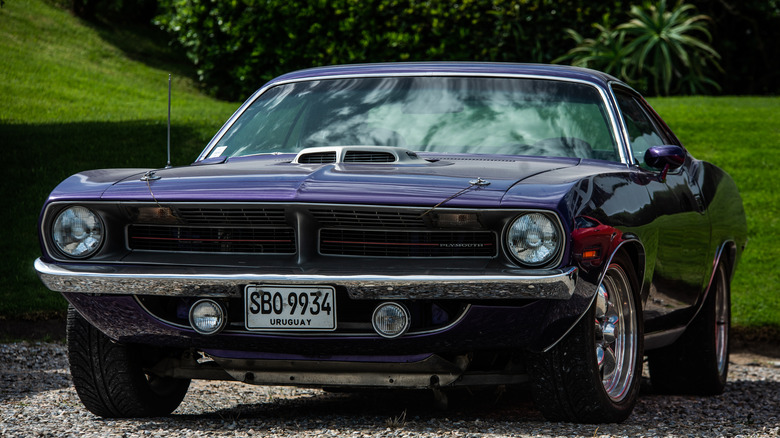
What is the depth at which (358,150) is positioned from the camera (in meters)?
4.40

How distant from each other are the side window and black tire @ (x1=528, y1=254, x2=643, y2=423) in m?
0.94

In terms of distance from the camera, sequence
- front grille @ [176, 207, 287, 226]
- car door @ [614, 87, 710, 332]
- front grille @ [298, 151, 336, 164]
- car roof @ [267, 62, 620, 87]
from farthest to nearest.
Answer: car roof @ [267, 62, 620, 87], car door @ [614, 87, 710, 332], front grille @ [298, 151, 336, 164], front grille @ [176, 207, 287, 226]

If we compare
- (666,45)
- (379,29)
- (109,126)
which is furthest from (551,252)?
(666,45)

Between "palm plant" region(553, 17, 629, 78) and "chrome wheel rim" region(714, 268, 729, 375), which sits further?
"palm plant" region(553, 17, 629, 78)

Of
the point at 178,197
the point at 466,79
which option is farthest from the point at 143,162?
the point at 178,197

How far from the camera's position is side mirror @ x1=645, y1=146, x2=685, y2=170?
4.81 metres

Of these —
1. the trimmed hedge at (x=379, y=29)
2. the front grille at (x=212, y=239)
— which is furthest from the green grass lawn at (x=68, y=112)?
the front grille at (x=212, y=239)

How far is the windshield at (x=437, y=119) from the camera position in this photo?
4.87 m

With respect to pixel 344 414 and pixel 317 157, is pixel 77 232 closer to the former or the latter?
pixel 317 157

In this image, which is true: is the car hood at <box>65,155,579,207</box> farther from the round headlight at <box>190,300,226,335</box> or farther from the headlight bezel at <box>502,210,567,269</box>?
the round headlight at <box>190,300,226,335</box>

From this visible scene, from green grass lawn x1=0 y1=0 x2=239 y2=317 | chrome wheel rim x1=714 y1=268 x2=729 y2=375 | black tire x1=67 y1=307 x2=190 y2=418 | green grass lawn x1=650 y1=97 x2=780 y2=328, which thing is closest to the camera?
black tire x1=67 y1=307 x2=190 y2=418

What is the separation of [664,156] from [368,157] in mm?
1402

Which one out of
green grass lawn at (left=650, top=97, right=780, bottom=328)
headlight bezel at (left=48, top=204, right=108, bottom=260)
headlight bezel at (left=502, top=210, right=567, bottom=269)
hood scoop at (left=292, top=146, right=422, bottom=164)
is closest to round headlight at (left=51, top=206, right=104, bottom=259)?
headlight bezel at (left=48, top=204, right=108, bottom=260)

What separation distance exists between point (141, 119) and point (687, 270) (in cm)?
893
